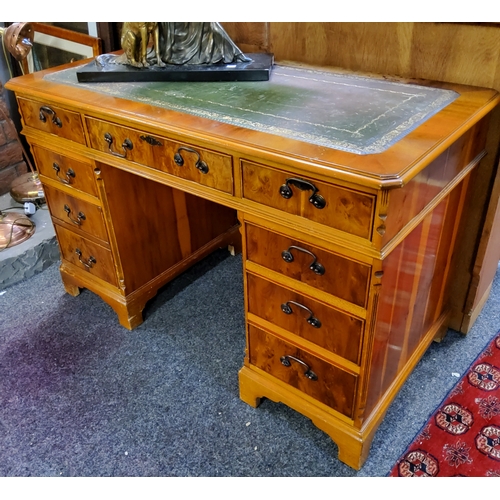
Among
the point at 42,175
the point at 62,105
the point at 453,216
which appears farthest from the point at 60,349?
the point at 453,216

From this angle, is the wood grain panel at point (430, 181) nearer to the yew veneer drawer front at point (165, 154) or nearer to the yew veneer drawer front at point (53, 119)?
the yew veneer drawer front at point (165, 154)

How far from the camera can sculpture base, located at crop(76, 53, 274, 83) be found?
139cm

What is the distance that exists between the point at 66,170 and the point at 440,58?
115 cm

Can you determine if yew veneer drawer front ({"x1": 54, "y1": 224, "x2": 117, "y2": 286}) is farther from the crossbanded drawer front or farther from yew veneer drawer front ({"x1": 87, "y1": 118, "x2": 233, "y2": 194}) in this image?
the crossbanded drawer front

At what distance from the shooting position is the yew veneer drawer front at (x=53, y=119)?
1424 mm

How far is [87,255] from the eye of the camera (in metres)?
1.79

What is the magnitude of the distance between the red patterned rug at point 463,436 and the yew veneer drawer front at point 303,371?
26 centimetres

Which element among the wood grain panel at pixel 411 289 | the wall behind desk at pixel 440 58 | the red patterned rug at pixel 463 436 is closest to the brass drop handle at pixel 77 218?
the wall behind desk at pixel 440 58

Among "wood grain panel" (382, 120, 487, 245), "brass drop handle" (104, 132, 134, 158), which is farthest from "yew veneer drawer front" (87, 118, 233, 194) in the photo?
"wood grain panel" (382, 120, 487, 245)

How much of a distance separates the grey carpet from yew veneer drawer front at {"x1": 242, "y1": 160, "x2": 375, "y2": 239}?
0.71m

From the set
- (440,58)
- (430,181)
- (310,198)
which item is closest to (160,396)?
(310,198)

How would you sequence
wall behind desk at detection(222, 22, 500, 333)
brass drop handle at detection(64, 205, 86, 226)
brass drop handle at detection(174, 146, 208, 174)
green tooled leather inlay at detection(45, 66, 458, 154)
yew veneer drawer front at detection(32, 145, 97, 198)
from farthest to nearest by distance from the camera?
brass drop handle at detection(64, 205, 86, 226) < yew veneer drawer front at detection(32, 145, 97, 198) < wall behind desk at detection(222, 22, 500, 333) < brass drop handle at detection(174, 146, 208, 174) < green tooled leather inlay at detection(45, 66, 458, 154)

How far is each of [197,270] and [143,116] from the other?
3.21ft

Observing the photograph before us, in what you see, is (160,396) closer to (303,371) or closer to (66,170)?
(303,371)
